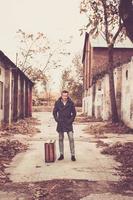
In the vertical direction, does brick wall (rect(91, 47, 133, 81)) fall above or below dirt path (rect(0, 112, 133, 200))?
above

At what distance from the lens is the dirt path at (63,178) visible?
25.9ft

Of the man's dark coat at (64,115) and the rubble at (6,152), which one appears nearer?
the rubble at (6,152)

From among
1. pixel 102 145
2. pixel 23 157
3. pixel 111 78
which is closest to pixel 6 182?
pixel 23 157

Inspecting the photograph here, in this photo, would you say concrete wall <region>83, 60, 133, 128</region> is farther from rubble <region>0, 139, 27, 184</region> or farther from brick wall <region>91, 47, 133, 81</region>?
brick wall <region>91, 47, 133, 81</region>

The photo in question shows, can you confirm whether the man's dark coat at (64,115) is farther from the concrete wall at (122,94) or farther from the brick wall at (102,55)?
the brick wall at (102,55)

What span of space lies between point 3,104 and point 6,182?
57.4 feet

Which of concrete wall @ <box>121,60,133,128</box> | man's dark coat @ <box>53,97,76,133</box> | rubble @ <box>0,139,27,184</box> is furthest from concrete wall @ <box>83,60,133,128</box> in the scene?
man's dark coat @ <box>53,97,76,133</box>

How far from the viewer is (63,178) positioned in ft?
30.6

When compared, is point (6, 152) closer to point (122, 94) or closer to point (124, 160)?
point (124, 160)

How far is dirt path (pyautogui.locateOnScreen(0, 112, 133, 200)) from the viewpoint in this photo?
7.90m

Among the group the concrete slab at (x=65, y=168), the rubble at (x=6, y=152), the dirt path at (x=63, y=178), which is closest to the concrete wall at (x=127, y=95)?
the rubble at (x=6, y=152)

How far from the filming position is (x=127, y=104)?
981 inches

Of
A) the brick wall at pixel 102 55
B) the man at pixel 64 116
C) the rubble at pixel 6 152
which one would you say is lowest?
the rubble at pixel 6 152

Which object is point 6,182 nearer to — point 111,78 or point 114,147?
point 114,147
